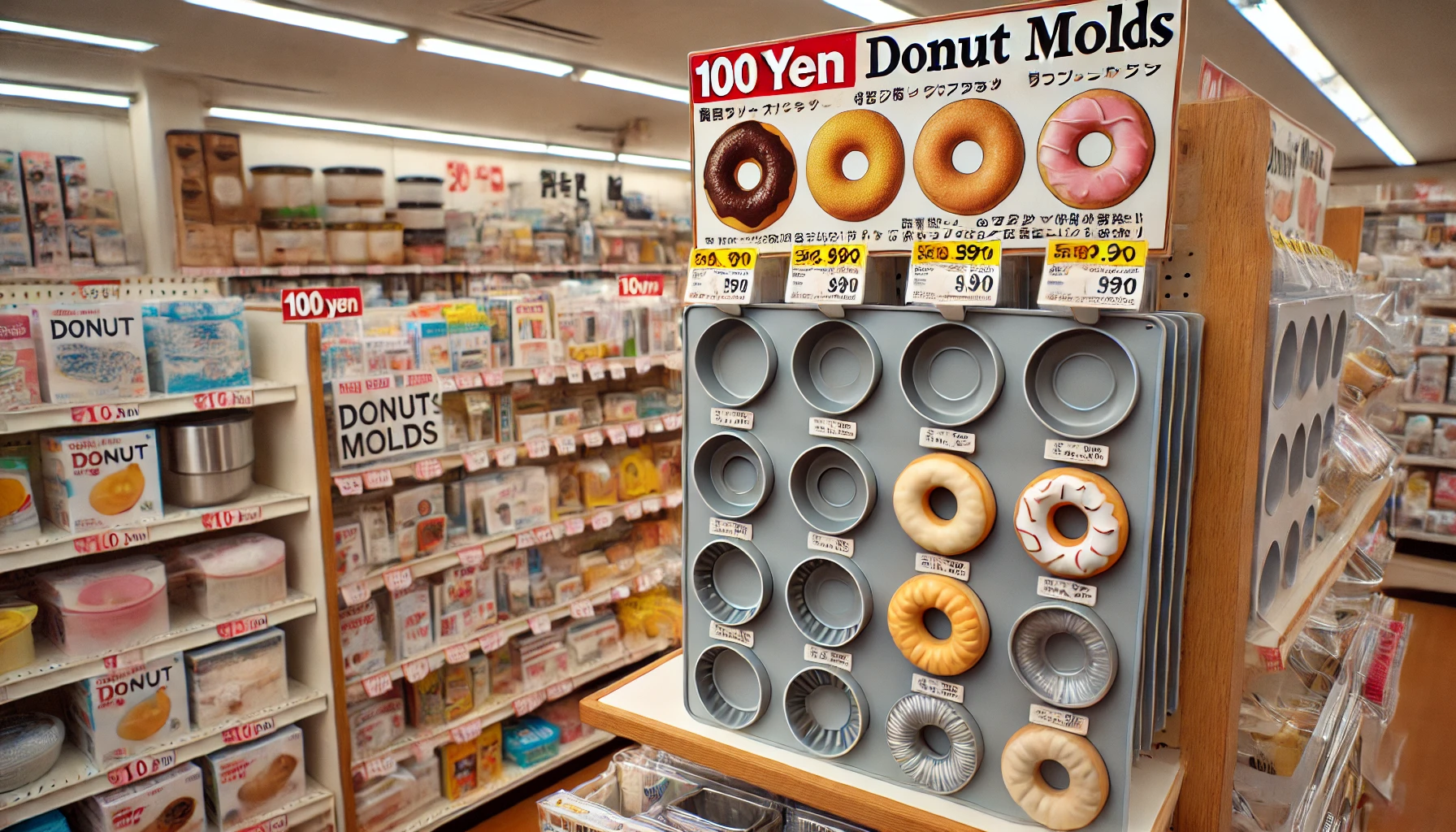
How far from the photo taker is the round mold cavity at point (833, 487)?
4.11 feet

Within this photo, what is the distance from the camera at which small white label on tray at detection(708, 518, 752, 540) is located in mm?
1365

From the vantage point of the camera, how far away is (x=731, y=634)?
140 cm

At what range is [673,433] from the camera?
13.4ft

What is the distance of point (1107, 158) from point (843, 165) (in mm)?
362

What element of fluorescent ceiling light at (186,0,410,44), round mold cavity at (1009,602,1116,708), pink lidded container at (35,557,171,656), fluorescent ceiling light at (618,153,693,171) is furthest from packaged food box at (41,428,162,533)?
fluorescent ceiling light at (618,153,693,171)

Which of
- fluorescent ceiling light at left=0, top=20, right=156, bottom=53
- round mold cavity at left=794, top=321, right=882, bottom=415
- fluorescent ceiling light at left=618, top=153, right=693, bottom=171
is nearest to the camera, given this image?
round mold cavity at left=794, top=321, right=882, bottom=415

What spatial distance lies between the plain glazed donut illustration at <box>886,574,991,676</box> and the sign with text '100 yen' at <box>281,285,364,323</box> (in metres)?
1.97

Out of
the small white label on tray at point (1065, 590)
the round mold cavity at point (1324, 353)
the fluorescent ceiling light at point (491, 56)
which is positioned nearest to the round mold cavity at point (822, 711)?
the small white label on tray at point (1065, 590)

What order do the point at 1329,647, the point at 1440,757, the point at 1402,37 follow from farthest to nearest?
the point at 1402,37 < the point at 1440,757 < the point at 1329,647

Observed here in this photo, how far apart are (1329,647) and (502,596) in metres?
Answer: 2.58

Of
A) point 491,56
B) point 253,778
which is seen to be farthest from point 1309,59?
point 253,778

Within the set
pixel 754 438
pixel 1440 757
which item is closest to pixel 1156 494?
pixel 754 438

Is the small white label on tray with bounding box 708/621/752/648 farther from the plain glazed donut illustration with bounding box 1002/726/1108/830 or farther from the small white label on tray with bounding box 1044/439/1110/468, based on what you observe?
the small white label on tray with bounding box 1044/439/1110/468

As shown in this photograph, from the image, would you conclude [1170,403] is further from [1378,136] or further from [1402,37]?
[1378,136]
